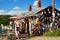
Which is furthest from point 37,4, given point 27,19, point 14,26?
point 14,26

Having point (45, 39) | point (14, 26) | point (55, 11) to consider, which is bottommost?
point (45, 39)

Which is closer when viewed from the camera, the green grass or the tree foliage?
the tree foliage

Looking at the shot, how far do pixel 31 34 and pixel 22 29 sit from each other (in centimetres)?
31

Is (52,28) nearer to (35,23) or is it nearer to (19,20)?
(35,23)

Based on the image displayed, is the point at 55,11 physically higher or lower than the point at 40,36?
higher

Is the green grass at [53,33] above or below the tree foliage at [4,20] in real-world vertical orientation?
below

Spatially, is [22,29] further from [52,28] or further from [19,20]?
[52,28]

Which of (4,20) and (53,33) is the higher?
(4,20)

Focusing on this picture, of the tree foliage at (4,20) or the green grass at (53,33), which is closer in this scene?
the tree foliage at (4,20)

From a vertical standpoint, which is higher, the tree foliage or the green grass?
the tree foliage

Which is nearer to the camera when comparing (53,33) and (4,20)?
(4,20)

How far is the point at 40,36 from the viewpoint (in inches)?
262

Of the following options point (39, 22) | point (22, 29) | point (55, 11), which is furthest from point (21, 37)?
point (55, 11)

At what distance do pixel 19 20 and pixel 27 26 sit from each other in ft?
1.01
